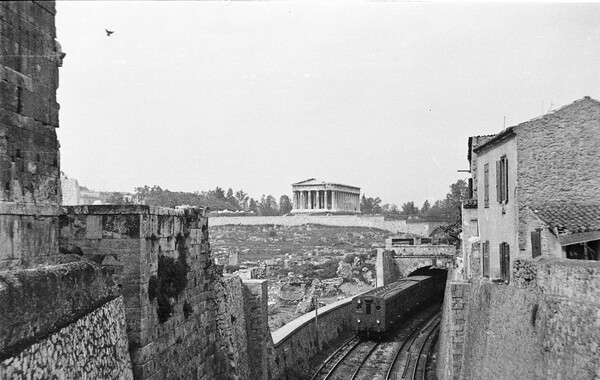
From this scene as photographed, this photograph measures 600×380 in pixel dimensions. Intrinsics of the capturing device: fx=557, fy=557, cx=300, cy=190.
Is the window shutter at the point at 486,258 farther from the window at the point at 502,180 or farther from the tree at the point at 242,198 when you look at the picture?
the tree at the point at 242,198

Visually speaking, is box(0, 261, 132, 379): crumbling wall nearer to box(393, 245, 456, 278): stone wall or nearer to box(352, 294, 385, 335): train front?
box(352, 294, 385, 335): train front

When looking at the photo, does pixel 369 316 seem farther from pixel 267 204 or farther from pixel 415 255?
pixel 267 204

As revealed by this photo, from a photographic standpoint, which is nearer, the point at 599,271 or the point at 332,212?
the point at 599,271

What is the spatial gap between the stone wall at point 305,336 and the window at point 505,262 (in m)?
7.89

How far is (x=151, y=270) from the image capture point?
9453 millimetres

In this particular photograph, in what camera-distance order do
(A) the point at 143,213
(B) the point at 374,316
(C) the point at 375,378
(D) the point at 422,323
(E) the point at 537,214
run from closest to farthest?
(A) the point at 143,213
(E) the point at 537,214
(C) the point at 375,378
(B) the point at 374,316
(D) the point at 422,323

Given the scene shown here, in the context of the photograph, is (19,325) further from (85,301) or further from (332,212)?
(332,212)

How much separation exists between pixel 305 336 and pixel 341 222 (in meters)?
66.8

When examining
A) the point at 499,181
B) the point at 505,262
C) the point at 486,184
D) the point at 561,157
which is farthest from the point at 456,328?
the point at 561,157

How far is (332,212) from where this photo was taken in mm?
96688

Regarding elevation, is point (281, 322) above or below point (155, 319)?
below

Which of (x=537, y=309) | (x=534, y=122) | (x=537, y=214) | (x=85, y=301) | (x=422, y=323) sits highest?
(x=534, y=122)

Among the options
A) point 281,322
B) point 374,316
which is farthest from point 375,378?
point 281,322

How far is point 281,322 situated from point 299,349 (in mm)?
6757
